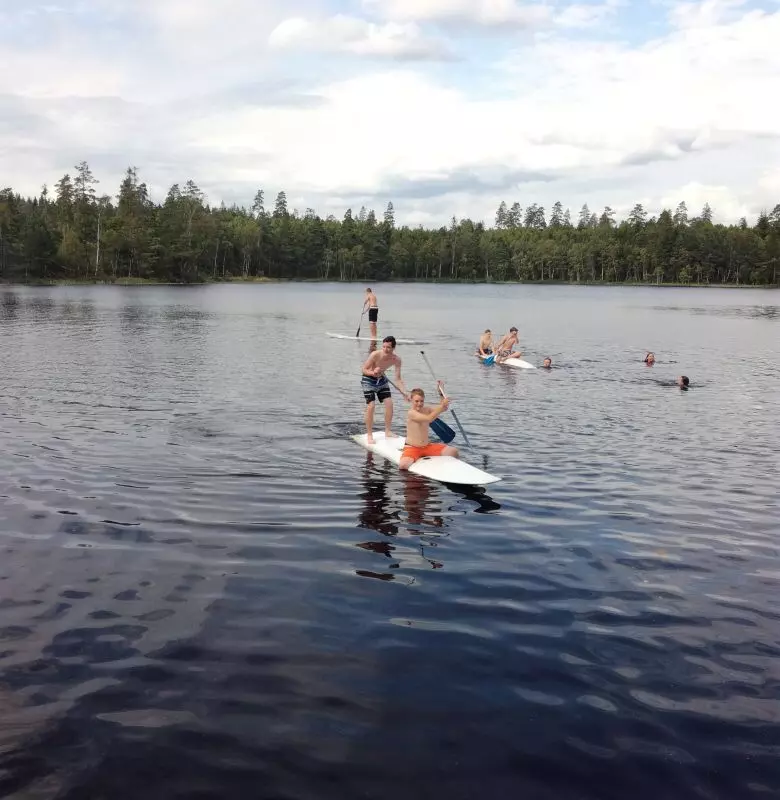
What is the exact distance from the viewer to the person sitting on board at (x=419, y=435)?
45.2 feet

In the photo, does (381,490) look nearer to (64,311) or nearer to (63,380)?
(63,380)

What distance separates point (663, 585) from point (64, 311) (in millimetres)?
59520

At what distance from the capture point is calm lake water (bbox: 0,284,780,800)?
556 centimetres

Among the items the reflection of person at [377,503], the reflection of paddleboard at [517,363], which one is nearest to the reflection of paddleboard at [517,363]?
the reflection of paddleboard at [517,363]

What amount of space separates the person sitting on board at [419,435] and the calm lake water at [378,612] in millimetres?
548

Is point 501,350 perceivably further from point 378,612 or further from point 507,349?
point 378,612

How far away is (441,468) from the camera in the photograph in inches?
522

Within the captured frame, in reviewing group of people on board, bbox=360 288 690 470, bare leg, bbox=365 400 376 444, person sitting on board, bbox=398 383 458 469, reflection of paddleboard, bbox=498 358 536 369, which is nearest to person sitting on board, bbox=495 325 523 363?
reflection of paddleboard, bbox=498 358 536 369

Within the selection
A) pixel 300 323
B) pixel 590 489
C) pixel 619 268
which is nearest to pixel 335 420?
pixel 590 489

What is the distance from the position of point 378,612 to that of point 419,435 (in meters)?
6.37

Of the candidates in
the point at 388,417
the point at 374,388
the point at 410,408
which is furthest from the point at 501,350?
the point at 388,417

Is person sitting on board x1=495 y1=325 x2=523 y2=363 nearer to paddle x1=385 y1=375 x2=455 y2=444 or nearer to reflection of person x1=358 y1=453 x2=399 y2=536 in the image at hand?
paddle x1=385 y1=375 x2=455 y2=444

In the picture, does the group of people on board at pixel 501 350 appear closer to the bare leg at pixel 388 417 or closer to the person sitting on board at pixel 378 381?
the person sitting on board at pixel 378 381

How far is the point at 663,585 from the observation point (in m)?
8.87
